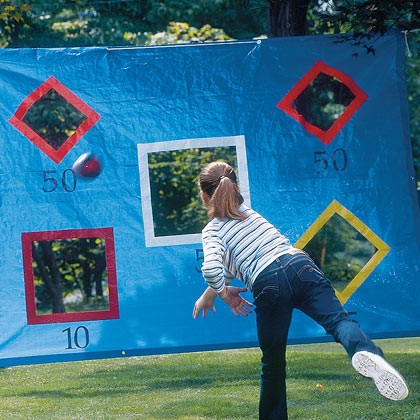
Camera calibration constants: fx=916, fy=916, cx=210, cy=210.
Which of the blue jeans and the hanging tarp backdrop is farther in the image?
the hanging tarp backdrop

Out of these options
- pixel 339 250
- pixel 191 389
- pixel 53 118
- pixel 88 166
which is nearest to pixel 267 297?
pixel 191 389

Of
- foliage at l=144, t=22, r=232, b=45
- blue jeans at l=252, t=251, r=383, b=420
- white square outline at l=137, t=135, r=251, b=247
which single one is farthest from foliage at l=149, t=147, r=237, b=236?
blue jeans at l=252, t=251, r=383, b=420

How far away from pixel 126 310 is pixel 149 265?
1.23 feet

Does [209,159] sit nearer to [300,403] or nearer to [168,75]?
[168,75]

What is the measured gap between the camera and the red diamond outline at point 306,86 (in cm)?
700

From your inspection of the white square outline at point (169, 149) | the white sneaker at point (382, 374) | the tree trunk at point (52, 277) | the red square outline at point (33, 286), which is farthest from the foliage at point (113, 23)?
the white sneaker at point (382, 374)

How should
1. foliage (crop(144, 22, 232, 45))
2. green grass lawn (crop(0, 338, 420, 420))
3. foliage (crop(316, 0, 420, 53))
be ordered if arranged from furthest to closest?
foliage (crop(144, 22, 232, 45)) → foliage (crop(316, 0, 420, 53)) → green grass lawn (crop(0, 338, 420, 420))

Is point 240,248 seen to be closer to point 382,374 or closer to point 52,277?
point 382,374

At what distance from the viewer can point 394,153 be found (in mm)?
7027

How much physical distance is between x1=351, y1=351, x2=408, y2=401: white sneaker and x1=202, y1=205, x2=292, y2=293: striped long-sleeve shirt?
707 mm

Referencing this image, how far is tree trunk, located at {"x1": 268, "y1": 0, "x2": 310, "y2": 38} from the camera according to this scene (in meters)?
7.88

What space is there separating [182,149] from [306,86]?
3.55 ft

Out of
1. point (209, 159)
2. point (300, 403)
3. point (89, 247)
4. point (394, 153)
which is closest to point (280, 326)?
point (300, 403)

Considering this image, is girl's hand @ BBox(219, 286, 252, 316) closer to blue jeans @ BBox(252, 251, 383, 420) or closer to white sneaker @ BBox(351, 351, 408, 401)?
blue jeans @ BBox(252, 251, 383, 420)
